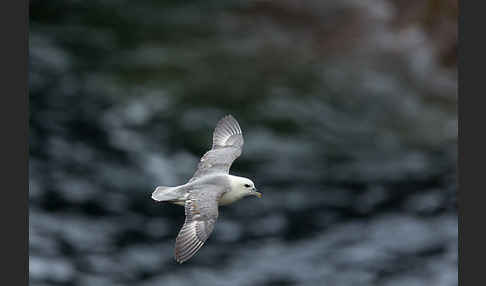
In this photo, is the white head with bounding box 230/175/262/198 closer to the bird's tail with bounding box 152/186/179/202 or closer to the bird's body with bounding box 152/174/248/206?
the bird's body with bounding box 152/174/248/206

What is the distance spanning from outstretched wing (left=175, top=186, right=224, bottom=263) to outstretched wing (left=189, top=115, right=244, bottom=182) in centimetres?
71

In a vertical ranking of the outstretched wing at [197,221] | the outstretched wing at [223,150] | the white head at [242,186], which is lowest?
the outstretched wing at [197,221]

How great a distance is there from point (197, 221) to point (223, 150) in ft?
5.34

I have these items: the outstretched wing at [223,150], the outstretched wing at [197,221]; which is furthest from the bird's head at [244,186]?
the outstretched wing at [223,150]

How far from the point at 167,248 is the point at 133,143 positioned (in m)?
2.14

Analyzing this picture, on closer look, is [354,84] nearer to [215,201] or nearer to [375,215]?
[375,215]

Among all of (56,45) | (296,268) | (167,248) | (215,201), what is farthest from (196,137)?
(215,201)

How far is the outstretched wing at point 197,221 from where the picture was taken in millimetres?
6949

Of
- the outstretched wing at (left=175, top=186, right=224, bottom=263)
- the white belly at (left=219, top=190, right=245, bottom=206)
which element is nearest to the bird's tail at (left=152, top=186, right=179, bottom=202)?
the outstretched wing at (left=175, top=186, right=224, bottom=263)

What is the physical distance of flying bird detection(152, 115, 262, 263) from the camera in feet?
23.2

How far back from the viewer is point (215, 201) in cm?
743

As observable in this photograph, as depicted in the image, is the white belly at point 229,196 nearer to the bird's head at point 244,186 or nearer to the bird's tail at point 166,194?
the bird's head at point 244,186

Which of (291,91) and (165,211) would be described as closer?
(165,211)

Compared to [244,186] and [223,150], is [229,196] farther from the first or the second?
[223,150]
